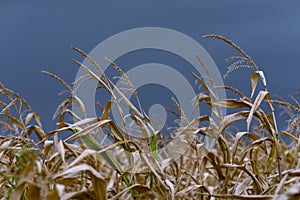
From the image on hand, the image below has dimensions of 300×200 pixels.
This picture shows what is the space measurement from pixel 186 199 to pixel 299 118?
2.08 feet

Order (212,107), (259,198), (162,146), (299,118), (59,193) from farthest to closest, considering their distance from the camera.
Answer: (212,107), (162,146), (299,118), (259,198), (59,193)

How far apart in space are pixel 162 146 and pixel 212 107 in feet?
1.30

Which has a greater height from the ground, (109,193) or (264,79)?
(264,79)

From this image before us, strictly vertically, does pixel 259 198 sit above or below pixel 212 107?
below

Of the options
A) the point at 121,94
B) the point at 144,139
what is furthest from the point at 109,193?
the point at 121,94

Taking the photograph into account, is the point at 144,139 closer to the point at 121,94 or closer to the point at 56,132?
the point at 121,94

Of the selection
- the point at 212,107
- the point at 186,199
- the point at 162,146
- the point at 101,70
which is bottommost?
the point at 186,199

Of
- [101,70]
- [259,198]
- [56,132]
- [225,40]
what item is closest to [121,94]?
[101,70]

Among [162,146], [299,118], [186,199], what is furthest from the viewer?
[162,146]

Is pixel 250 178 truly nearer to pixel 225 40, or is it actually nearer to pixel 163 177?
pixel 163 177

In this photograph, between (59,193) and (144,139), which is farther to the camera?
(144,139)

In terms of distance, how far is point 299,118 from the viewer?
2092mm

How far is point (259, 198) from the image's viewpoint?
5.77 ft

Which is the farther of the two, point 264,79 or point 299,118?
point 264,79
